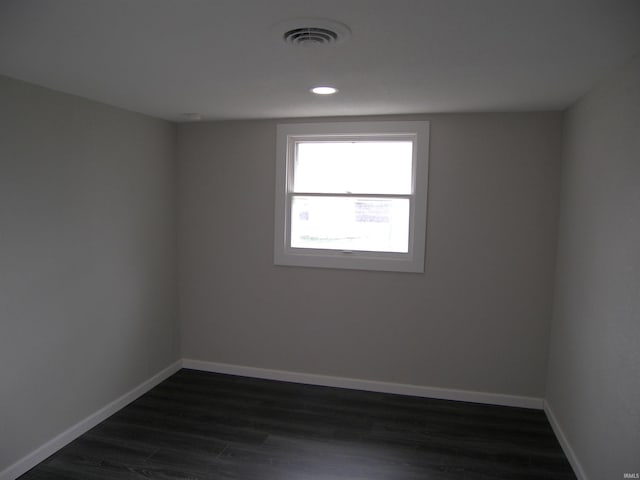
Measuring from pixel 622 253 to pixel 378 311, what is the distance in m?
1.99

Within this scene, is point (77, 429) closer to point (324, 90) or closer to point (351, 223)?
point (351, 223)

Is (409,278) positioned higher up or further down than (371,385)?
higher up

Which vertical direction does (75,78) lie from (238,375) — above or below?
above

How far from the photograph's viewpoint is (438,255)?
147 inches

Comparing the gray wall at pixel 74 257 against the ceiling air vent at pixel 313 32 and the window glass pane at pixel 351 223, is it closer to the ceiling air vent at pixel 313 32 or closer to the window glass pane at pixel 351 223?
the window glass pane at pixel 351 223

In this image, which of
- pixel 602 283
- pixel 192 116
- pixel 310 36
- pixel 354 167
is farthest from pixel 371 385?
pixel 310 36

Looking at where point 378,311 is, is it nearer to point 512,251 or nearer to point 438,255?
point 438,255

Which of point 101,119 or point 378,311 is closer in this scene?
point 101,119

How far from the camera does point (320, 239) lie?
4.08 metres

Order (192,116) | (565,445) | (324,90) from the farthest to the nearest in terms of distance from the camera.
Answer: (192,116), (565,445), (324,90)

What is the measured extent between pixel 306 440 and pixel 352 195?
1.93m

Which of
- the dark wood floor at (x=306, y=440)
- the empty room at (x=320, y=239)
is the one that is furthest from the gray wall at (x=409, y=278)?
the dark wood floor at (x=306, y=440)

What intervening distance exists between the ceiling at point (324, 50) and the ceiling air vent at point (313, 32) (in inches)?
1.6

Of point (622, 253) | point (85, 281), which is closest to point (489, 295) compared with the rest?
point (622, 253)
